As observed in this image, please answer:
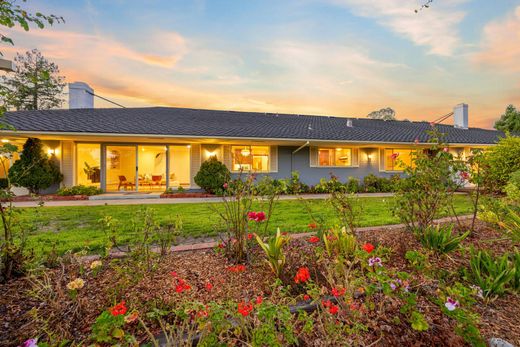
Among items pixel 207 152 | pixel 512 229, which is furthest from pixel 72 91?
pixel 512 229

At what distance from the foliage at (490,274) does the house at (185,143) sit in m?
8.78

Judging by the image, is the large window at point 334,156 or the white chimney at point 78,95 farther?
the white chimney at point 78,95

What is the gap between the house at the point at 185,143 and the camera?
36.4ft

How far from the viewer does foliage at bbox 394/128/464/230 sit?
330cm

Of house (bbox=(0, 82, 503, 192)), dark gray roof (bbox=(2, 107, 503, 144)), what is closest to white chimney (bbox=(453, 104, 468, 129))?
dark gray roof (bbox=(2, 107, 503, 144))

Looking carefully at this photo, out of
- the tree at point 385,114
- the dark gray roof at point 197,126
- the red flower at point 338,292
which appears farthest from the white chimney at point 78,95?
the tree at point 385,114

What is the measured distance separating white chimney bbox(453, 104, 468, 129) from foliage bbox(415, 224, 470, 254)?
19.4 m

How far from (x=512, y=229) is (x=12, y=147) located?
5411 mm

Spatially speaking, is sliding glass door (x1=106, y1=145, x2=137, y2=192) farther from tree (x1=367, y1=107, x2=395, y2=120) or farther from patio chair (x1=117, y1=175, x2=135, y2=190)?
tree (x1=367, y1=107, x2=395, y2=120)

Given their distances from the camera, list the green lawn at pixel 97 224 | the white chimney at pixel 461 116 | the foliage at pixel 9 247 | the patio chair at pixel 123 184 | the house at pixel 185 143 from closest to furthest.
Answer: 1. the foliage at pixel 9 247
2. the green lawn at pixel 97 224
3. the house at pixel 185 143
4. the patio chair at pixel 123 184
5. the white chimney at pixel 461 116

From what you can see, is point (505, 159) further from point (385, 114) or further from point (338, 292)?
point (385, 114)

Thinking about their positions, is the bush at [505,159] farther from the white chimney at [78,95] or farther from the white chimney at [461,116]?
the white chimney at [78,95]

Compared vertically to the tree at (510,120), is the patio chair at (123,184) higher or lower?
lower

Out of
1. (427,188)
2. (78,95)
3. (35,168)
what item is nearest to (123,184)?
(35,168)
